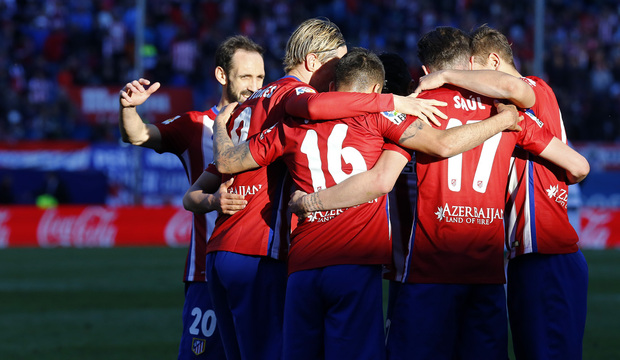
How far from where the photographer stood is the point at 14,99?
2122 centimetres

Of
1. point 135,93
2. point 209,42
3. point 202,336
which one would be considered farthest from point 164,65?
point 202,336

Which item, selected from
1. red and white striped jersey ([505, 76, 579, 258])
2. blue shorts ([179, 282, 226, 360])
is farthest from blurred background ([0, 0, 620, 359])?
red and white striped jersey ([505, 76, 579, 258])

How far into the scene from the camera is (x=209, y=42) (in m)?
23.4

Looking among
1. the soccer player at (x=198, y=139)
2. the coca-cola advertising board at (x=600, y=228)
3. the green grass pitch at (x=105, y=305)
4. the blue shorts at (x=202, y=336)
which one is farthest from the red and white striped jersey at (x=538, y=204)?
the coca-cola advertising board at (x=600, y=228)

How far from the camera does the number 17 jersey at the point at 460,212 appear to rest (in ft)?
13.6

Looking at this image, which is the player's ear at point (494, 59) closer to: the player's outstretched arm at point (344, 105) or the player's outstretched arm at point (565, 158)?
the player's outstretched arm at point (565, 158)

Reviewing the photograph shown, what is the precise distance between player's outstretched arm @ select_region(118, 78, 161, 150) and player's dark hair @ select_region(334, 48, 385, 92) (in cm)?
134

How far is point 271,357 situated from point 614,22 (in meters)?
23.5

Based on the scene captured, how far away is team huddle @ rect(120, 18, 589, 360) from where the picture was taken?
12.8 ft

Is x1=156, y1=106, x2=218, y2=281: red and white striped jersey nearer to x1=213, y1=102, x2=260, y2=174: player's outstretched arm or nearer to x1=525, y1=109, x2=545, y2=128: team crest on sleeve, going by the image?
x1=213, y1=102, x2=260, y2=174: player's outstretched arm

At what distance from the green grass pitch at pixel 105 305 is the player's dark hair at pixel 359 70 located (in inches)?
166

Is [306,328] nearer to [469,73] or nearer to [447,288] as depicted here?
[447,288]

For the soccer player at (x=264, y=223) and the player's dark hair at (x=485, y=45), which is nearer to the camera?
the soccer player at (x=264, y=223)

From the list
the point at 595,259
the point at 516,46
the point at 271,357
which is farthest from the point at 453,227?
the point at 516,46
